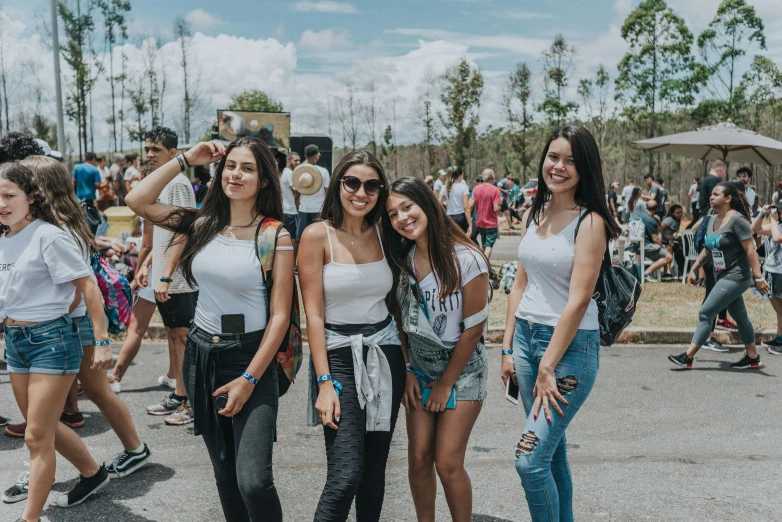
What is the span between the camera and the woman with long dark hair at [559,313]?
2.74 metres

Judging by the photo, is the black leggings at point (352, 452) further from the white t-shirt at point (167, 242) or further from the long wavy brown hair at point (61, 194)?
the white t-shirt at point (167, 242)

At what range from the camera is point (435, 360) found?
3.00 meters

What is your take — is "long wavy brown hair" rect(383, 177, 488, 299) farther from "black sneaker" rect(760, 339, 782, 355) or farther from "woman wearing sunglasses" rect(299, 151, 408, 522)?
"black sneaker" rect(760, 339, 782, 355)

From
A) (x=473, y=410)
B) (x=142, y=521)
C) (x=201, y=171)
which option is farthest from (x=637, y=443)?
(x=201, y=171)

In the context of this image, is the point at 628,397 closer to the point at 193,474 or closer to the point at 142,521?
the point at 193,474

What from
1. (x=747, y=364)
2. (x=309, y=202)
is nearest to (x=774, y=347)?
(x=747, y=364)

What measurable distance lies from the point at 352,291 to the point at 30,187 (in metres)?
1.71

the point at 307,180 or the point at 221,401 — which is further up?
the point at 307,180

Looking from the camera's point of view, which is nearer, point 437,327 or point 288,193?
point 437,327

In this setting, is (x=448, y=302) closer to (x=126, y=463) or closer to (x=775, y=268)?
(x=126, y=463)

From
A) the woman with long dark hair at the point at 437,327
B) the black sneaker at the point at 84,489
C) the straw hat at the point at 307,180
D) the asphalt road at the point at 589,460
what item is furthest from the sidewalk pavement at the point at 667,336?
the woman with long dark hair at the point at 437,327

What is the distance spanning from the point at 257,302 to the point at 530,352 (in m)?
1.12

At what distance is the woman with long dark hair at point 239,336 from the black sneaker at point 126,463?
1.42 m

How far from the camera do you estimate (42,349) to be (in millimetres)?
3234
